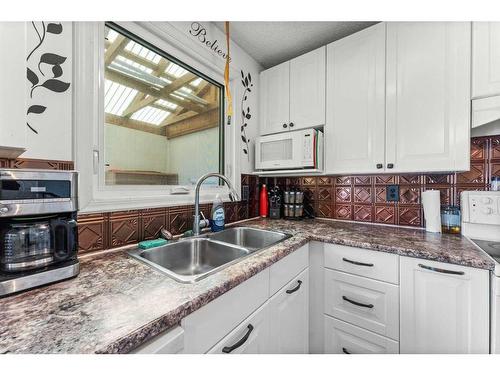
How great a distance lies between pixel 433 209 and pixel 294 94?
1.25 m

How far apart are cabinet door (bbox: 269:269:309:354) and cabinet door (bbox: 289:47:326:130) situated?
1.11 m

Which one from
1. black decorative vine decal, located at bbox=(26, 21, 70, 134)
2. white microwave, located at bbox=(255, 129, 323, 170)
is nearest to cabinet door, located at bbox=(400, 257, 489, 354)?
white microwave, located at bbox=(255, 129, 323, 170)

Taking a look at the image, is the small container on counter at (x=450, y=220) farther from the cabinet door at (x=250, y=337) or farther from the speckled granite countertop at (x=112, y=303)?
the cabinet door at (x=250, y=337)

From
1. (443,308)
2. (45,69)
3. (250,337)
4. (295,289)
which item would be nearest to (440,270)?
(443,308)

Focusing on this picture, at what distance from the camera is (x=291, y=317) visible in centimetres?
112

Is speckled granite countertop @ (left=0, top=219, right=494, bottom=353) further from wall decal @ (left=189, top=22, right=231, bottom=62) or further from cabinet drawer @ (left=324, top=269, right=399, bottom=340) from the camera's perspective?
wall decal @ (left=189, top=22, right=231, bottom=62)

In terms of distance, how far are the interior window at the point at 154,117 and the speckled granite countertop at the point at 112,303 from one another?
515mm

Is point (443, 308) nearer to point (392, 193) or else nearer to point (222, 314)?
point (392, 193)

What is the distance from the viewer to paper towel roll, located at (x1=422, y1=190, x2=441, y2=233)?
1334 millimetres

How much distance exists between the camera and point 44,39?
2.74 feet

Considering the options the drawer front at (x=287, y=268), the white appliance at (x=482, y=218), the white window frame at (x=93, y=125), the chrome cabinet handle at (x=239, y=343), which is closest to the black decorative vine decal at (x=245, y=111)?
the white window frame at (x=93, y=125)
